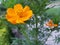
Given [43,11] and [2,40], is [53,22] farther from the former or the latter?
[2,40]

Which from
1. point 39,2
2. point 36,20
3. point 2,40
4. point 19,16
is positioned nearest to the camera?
point 19,16

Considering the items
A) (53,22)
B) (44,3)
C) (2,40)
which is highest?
(44,3)

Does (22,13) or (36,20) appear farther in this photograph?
(36,20)

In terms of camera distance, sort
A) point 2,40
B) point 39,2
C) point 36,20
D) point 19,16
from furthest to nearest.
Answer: point 2,40, point 36,20, point 39,2, point 19,16

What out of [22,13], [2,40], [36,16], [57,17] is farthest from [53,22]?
[2,40]

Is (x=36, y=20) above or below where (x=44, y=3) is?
below

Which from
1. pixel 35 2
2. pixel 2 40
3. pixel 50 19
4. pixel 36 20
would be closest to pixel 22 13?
pixel 35 2
